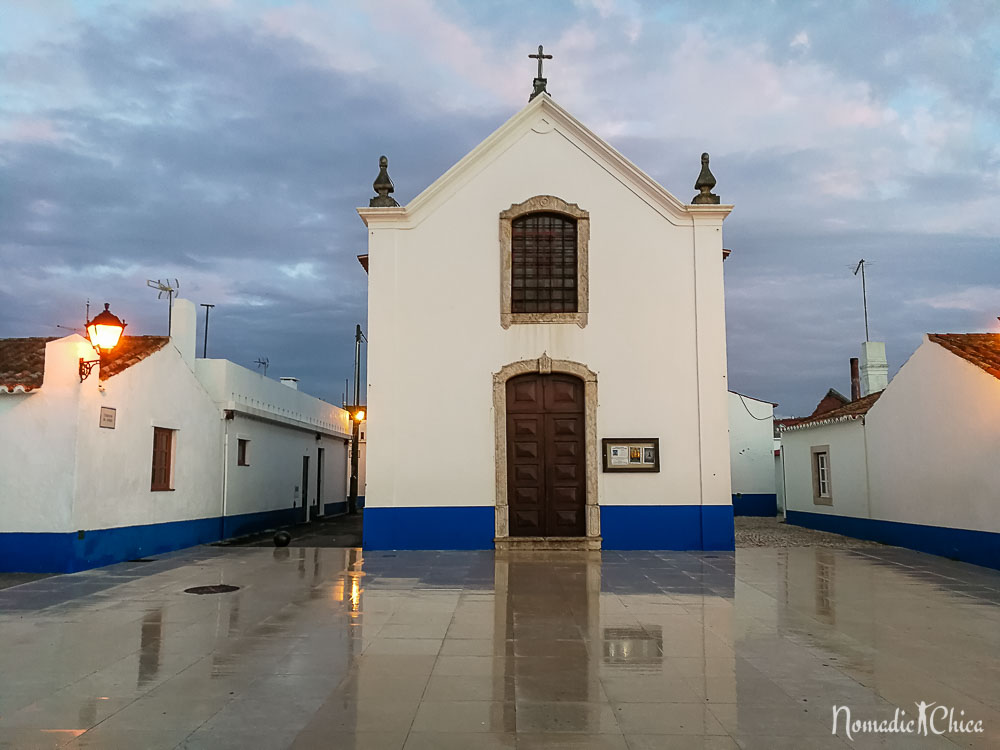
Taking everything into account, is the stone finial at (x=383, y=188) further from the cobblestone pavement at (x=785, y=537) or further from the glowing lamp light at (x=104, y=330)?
the cobblestone pavement at (x=785, y=537)

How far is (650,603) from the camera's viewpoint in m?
8.38

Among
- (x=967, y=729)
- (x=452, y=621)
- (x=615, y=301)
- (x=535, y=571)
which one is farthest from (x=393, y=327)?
(x=967, y=729)

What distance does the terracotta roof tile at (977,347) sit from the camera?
461 inches

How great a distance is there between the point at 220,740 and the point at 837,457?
16.8 m

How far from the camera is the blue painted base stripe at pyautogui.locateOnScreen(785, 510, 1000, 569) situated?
11359mm

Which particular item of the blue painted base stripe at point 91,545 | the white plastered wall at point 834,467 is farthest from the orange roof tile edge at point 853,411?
the blue painted base stripe at point 91,545

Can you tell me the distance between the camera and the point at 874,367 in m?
20.4

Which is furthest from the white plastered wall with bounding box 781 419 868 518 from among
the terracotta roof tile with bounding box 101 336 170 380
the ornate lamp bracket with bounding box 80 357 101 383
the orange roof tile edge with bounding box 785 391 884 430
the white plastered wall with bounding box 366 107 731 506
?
the ornate lamp bracket with bounding box 80 357 101 383

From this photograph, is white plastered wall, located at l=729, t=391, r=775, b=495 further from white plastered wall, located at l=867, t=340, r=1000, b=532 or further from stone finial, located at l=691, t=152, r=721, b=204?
stone finial, located at l=691, t=152, r=721, b=204

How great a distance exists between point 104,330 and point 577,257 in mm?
7995

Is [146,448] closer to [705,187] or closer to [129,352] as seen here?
[129,352]

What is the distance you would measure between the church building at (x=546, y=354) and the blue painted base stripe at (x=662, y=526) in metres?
0.03

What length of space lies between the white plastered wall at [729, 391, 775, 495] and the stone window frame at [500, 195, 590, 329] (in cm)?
1253

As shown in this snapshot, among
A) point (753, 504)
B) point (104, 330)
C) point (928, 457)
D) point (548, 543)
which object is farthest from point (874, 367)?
point (104, 330)
